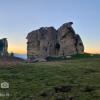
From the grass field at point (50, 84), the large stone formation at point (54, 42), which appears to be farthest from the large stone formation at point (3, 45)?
the grass field at point (50, 84)

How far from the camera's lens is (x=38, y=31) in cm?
12100

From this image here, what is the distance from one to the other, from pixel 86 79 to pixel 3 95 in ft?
45.3

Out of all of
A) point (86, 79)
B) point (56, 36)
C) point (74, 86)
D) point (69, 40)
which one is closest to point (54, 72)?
point (86, 79)

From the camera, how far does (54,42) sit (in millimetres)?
113625

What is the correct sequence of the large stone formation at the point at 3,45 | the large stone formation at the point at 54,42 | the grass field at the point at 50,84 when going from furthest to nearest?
1. the large stone formation at the point at 3,45
2. the large stone formation at the point at 54,42
3. the grass field at the point at 50,84

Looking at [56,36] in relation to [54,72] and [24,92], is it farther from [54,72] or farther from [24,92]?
[24,92]

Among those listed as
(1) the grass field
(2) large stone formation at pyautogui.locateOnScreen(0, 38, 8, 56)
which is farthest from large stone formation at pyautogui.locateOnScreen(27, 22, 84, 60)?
(1) the grass field

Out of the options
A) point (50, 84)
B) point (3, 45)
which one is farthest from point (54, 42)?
point (50, 84)

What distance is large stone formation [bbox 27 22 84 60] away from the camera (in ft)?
339

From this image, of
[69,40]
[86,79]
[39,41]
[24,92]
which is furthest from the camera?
[39,41]

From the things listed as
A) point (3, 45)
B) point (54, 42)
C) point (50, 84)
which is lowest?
point (50, 84)

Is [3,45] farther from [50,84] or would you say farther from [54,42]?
[50,84]

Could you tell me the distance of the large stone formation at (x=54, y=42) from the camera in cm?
10344

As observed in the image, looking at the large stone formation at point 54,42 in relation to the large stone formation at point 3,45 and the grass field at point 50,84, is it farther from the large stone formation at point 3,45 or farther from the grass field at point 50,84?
the grass field at point 50,84
